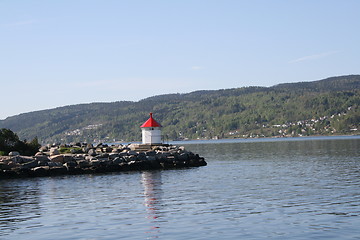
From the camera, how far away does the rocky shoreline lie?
183 ft

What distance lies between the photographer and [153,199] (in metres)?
33.8

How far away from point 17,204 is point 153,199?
28.8 feet

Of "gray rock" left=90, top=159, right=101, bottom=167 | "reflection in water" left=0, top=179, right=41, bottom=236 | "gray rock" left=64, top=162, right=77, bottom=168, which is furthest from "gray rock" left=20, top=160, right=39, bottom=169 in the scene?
"gray rock" left=90, top=159, right=101, bottom=167

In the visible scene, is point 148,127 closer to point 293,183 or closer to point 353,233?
point 293,183

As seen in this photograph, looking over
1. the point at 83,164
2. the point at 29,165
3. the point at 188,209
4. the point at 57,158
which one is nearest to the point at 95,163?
the point at 83,164

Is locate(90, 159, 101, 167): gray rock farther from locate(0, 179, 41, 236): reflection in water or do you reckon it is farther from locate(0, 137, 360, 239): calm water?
locate(0, 137, 360, 239): calm water

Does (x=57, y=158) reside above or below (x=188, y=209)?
above

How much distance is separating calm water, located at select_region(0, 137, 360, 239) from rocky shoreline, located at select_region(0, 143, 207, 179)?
8.91 m

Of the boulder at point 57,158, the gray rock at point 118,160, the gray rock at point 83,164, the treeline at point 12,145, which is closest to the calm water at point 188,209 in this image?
the gray rock at point 83,164

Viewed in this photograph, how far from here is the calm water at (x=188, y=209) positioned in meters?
23.2

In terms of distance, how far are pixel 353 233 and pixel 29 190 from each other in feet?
92.2

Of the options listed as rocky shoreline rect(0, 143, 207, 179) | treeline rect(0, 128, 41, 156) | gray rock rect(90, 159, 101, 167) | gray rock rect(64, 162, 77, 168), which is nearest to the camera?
rocky shoreline rect(0, 143, 207, 179)

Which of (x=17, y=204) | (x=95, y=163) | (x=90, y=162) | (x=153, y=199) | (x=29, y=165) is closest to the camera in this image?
(x=153, y=199)

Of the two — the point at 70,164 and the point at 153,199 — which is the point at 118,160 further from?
the point at 153,199
